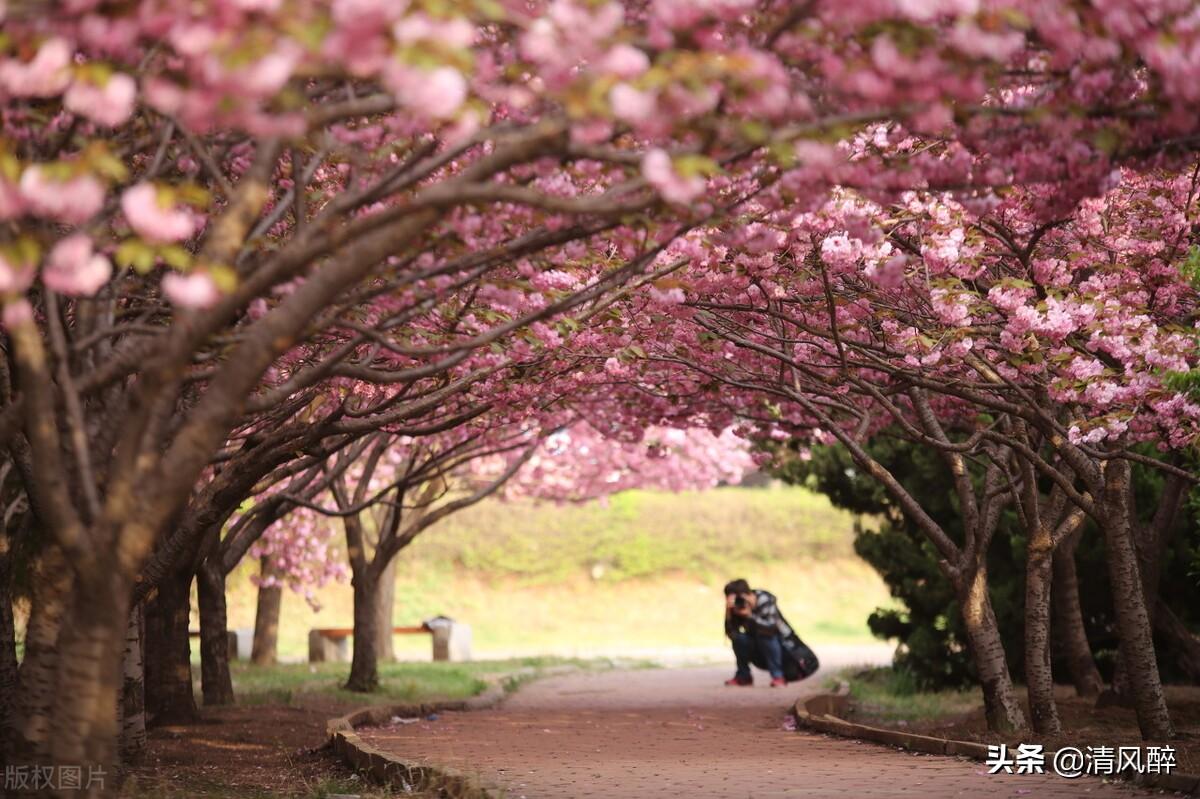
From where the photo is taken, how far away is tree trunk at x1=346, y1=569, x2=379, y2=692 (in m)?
19.3

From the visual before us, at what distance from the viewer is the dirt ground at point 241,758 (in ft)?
31.6

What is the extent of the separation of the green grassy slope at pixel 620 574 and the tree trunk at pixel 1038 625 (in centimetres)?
2492

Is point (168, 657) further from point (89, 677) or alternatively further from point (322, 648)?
point (322, 648)

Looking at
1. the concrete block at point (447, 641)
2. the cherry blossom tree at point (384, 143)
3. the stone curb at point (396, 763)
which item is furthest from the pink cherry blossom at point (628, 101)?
the concrete block at point (447, 641)

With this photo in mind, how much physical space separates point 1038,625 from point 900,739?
1.80m

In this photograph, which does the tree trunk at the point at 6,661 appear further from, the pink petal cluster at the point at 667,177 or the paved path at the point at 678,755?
the pink petal cluster at the point at 667,177

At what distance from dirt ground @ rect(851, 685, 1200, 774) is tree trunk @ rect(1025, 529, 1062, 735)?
0.35 meters

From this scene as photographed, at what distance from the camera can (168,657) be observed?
14438 millimetres

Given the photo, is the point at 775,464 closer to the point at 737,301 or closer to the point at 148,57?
the point at 737,301

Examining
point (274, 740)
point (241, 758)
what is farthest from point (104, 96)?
point (274, 740)

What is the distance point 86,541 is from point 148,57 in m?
2.07

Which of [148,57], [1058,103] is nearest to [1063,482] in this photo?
[1058,103]

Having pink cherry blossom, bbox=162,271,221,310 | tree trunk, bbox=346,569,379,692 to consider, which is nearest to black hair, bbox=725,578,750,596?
tree trunk, bbox=346,569,379,692

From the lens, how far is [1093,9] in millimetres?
5797
